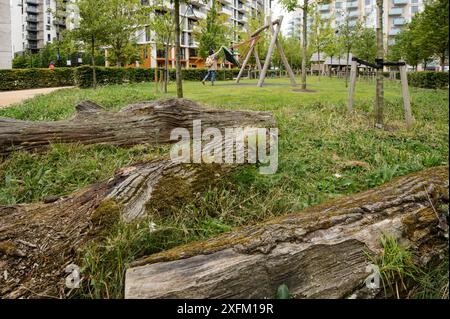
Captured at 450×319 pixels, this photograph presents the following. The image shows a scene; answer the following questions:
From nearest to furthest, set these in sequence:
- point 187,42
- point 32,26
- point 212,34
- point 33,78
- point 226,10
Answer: point 33,78, point 212,34, point 187,42, point 226,10, point 32,26

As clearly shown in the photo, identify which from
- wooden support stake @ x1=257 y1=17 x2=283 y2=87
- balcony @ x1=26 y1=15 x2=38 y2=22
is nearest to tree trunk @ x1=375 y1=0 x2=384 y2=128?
wooden support stake @ x1=257 y1=17 x2=283 y2=87

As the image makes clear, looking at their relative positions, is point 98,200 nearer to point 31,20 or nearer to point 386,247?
point 386,247

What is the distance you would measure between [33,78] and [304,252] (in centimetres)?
2764

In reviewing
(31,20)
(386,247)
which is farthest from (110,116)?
(31,20)

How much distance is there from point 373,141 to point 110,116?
407 centimetres

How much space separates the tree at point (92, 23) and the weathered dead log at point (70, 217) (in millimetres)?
19764

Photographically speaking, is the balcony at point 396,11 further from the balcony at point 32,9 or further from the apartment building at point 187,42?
the balcony at point 32,9

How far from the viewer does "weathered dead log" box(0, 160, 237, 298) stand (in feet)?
8.20

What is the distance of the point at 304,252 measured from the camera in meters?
2.13

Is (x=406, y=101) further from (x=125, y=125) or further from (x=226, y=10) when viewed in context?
(x=226, y=10)

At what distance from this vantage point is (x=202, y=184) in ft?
11.3

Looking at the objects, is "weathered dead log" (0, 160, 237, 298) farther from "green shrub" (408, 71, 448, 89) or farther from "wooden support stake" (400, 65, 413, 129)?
"green shrub" (408, 71, 448, 89)

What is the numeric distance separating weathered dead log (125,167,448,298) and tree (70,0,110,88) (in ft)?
69.1

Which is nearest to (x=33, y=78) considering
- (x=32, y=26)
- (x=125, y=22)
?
(x=125, y=22)
